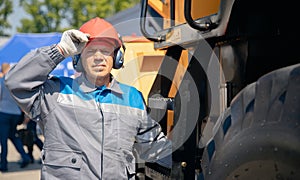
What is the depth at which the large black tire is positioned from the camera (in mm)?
1478

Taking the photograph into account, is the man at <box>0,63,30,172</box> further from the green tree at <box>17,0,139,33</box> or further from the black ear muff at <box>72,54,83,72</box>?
the green tree at <box>17,0,139,33</box>

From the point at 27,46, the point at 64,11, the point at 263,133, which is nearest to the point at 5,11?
the point at 64,11

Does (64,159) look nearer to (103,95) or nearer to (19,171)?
(103,95)

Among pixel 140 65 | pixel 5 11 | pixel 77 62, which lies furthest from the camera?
pixel 5 11

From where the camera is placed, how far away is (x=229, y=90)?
2.34 m

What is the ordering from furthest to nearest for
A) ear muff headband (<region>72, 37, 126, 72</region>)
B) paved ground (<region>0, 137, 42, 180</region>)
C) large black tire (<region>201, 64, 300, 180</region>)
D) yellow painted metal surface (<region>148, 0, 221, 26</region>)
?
paved ground (<region>0, 137, 42, 180</region>)
yellow painted metal surface (<region>148, 0, 221, 26</region>)
ear muff headband (<region>72, 37, 126, 72</region>)
large black tire (<region>201, 64, 300, 180</region>)

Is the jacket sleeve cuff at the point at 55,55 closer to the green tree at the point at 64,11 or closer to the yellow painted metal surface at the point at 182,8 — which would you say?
the yellow painted metal surface at the point at 182,8

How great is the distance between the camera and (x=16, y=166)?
7.77 meters

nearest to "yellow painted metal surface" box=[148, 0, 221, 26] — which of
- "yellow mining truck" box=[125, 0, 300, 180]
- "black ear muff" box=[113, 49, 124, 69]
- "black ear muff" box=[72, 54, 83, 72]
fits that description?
"yellow mining truck" box=[125, 0, 300, 180]

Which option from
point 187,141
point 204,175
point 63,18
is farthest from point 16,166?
point 63,18

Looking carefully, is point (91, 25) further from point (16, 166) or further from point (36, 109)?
point (16, 166)

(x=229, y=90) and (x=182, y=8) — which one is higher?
(x=182, y=8)

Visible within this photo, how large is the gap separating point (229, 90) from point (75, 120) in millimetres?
865

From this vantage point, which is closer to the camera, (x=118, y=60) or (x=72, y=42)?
(x=72, y=42)
